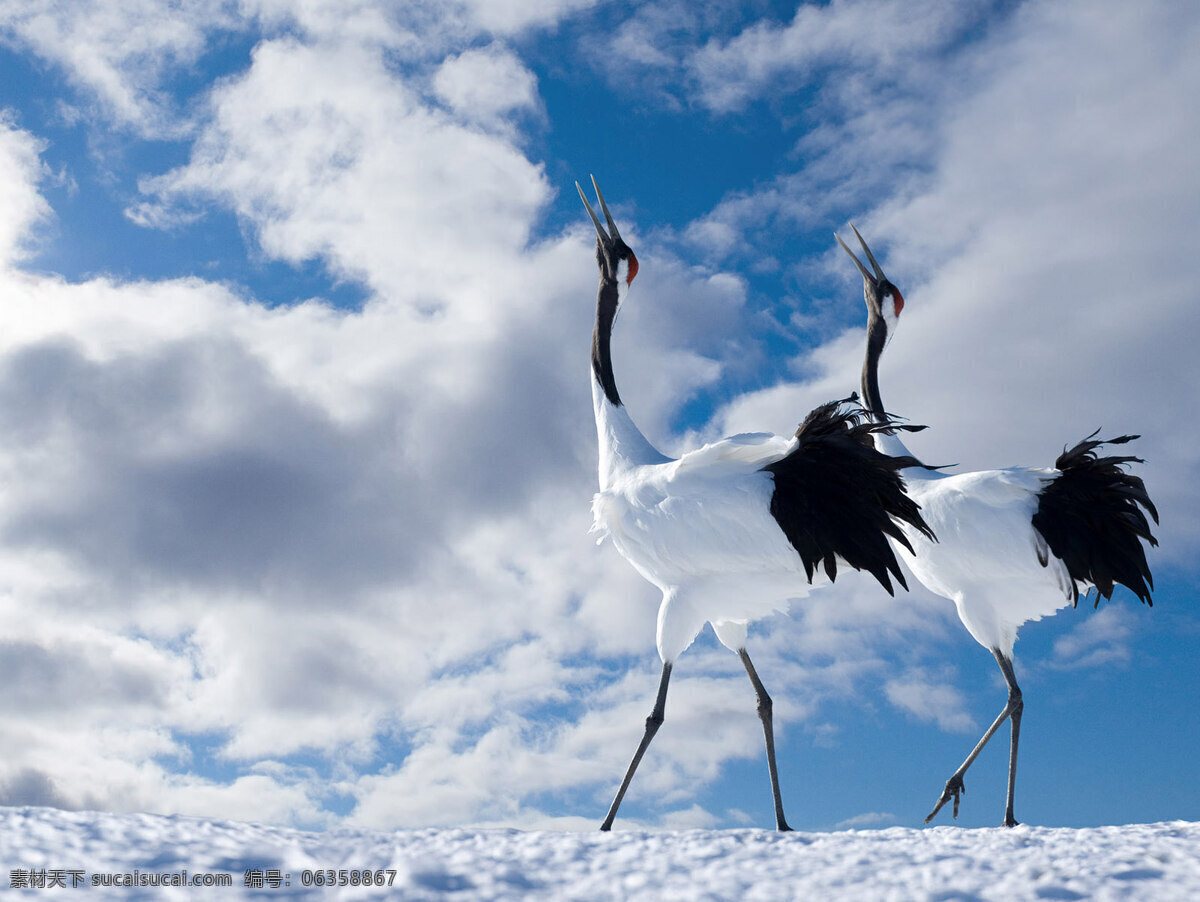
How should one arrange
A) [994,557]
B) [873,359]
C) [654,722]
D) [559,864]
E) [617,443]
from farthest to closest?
[873,359] < [994,557] < [617,443] < [654,722] < [559,864]

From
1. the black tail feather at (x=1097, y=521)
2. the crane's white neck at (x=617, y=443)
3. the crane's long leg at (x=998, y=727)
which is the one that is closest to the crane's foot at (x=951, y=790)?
the crane's long leg at (x=998, y=727)

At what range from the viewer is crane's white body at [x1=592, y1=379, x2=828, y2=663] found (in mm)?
8586

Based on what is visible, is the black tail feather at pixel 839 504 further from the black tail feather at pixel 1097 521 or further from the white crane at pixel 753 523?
the black tail feather at pixel 1097 521

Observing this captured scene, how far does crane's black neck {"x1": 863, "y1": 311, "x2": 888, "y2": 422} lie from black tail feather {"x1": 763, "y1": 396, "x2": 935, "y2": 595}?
12.8 feet

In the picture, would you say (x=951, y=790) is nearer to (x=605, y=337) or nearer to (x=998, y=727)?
(x=998, y=727)

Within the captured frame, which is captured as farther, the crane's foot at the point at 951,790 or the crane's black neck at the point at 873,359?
the crane's black neck at the point at 873,359

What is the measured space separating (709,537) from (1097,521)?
4.34m

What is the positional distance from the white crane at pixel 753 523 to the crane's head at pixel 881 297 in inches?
170

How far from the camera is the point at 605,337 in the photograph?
34.5 feet

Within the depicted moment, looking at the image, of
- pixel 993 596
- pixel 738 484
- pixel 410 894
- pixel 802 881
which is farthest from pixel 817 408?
pixel 410 894

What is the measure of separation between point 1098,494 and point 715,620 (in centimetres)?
431

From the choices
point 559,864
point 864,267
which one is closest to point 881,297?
point 864,267

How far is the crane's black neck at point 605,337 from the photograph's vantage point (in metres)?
10.3

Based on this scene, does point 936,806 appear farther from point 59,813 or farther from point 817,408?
point 59,813
